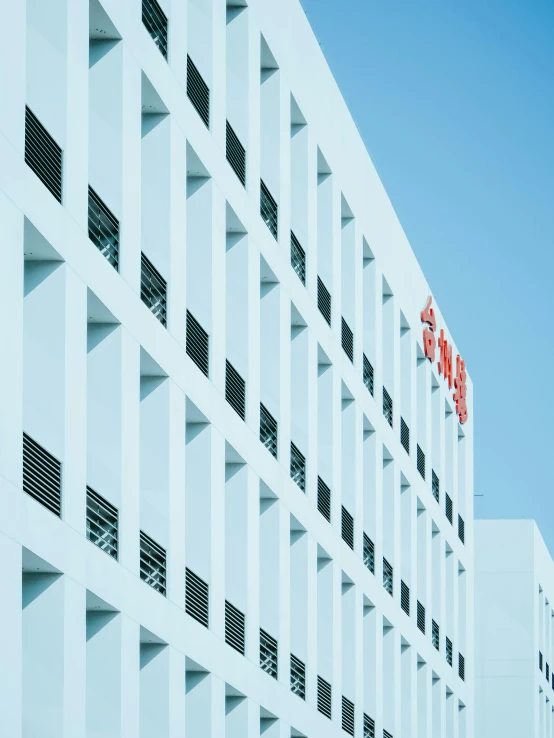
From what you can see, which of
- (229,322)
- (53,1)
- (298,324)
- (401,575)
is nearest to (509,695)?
(401,575)

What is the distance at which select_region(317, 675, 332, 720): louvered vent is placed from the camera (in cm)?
4019

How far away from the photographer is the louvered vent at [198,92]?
106ft

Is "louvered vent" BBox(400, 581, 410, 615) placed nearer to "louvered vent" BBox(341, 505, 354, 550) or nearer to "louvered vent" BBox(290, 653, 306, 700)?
"louvered vent" BBox(341, 505, 354, 550)

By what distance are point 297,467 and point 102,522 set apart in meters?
13.1

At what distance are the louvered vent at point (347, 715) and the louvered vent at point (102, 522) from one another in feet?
57.2

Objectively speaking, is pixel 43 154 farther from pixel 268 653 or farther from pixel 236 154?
pixel 268 653

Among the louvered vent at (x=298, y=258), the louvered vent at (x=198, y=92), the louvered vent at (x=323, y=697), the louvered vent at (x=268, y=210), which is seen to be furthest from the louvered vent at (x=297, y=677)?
the louvered vent at (x=198, y=92)

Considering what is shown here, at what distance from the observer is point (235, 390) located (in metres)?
34.3

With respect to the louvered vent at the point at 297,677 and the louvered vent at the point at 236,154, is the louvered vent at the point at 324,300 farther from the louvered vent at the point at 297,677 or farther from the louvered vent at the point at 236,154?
the louvered vent at the point at 297,677

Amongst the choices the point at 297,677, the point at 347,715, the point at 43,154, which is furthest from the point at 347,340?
the point at 43,154

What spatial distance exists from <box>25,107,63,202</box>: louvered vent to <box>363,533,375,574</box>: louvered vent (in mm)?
23149

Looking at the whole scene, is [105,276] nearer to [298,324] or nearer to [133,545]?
[133,545]

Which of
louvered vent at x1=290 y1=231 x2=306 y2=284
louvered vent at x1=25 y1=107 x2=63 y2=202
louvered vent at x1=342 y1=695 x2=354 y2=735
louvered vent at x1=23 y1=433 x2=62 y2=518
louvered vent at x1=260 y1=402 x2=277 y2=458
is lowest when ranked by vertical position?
louvered vent at x1=23 y1=433 x2=62 y2=518

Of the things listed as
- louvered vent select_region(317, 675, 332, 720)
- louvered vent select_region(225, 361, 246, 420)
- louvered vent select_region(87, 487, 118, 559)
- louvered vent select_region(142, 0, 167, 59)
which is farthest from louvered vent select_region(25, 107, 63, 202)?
louvered vent select_region(317, 675, 332, 720)
